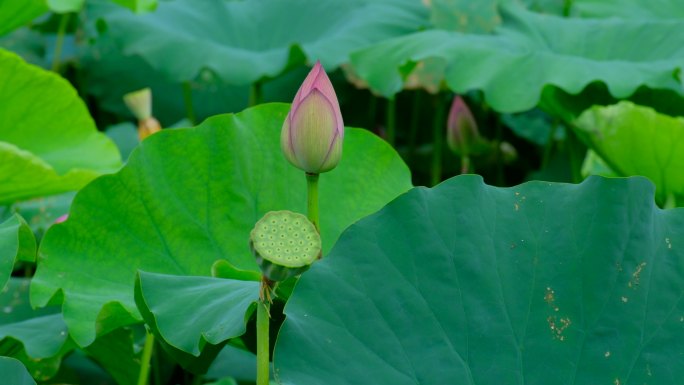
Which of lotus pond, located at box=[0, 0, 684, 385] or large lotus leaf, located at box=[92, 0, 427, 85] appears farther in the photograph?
large lotus leaf, located at box=[92, 0, 427, 85]

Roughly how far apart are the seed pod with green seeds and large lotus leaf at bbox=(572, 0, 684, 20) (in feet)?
5.20

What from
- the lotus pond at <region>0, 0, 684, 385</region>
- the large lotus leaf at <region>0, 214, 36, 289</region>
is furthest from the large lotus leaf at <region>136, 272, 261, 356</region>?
the large lotus leaf at <region>0, 214, 36, 289</region>

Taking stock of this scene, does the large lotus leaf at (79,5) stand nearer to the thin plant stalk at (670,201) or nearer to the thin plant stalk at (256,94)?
the thin plant stalk at (256,94)

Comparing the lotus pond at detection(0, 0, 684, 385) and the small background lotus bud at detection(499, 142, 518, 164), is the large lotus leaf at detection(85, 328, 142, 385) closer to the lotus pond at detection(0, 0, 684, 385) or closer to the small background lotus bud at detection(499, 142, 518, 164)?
the lotus pond at detection(0, 0, 684, 385)

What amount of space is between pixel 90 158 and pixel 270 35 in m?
0.81

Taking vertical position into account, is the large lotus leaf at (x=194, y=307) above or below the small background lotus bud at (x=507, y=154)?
above

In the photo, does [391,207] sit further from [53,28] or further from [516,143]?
[53,28]

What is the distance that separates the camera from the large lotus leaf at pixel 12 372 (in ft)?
2.63

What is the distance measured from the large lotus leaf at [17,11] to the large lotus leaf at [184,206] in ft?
2.37

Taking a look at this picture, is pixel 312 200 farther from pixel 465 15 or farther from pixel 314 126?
pixel 465 15

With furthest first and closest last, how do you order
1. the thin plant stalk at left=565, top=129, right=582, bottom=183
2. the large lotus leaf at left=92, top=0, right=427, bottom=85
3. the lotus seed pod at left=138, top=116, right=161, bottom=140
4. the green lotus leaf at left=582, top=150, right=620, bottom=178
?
1. the large lotus leaf at left=92, top=0, right=427, bottom=85
2. the thin plant stalk at left=565, top=129, right=582, bottom=183
3. the green lotus leaf at left=582, top=150, right=620, bottom=178
4. the lotus seed pod at left=138, top=116, right=161, bottom=140

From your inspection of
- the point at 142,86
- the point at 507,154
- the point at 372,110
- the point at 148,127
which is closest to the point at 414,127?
the point at 372,110

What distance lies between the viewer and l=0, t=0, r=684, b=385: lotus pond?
85 centimetres

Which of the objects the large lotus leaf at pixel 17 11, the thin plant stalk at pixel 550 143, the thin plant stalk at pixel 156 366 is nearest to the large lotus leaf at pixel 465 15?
the thin plant stalk at pixel 550 143
